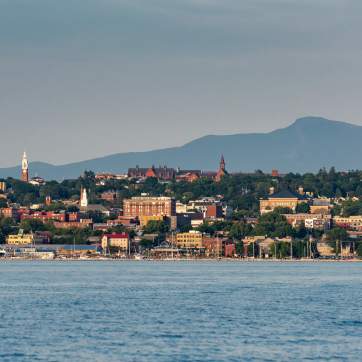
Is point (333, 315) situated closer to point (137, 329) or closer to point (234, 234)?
point (137, 329)

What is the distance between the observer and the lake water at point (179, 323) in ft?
150

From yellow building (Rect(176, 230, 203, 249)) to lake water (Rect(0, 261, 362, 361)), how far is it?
371ft

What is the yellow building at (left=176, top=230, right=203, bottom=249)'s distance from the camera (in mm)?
192250

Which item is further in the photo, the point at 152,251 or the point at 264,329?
the point at 152,251

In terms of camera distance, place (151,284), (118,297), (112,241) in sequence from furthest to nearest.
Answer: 1. (112,241)
2. (151,284)
3. (118,297)

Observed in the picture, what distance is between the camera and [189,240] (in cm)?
19475

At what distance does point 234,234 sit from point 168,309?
134754 mm

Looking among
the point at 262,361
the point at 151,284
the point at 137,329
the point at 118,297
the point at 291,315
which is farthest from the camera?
the point at 151,284

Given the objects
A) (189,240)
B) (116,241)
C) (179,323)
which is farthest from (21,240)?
(179,323)

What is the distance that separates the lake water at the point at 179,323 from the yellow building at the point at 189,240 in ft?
Result: 371

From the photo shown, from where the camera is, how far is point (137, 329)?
5134 centimetres

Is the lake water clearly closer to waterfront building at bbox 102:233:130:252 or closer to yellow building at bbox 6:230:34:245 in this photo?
waterfront building at bbox 102:233:130:252

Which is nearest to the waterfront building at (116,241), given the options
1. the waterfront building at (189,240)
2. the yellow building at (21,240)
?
the waterfront building at (189,240)

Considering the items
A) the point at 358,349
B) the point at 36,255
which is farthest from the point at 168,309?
the point at 36,255
